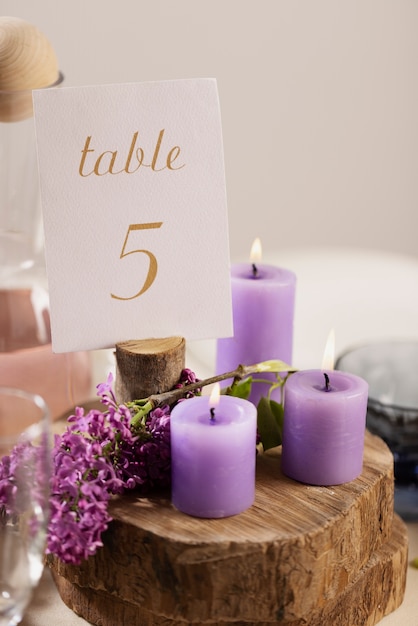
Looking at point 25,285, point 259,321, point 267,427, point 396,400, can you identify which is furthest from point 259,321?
point 25,285

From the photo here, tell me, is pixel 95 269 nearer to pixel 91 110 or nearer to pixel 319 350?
pixel 91 110

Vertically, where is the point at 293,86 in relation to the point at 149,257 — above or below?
above

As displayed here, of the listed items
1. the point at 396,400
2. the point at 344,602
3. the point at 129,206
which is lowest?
the point at 344,602

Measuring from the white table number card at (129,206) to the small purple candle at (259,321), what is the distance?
0.08m

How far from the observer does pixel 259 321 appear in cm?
96

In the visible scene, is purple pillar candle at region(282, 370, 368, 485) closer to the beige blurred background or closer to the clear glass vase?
the clear glass vase

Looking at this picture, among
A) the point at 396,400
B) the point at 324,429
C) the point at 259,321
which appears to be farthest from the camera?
the point at 396,400

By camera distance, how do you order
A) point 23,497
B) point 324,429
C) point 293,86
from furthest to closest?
point 293,86, point 324,429, point 23,497

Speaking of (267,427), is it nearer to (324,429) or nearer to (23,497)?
(324,429)

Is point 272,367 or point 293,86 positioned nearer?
point 272,367

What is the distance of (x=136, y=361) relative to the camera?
33.6 inches

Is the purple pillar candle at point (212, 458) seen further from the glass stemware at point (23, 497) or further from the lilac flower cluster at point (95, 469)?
the glass stemware at point (23, 497)

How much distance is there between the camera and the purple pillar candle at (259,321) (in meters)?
0.96

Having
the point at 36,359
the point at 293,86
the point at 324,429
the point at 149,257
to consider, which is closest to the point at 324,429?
the point at 324,429
